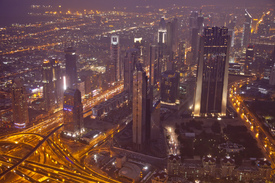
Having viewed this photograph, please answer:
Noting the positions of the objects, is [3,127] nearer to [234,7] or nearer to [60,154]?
[60,154]

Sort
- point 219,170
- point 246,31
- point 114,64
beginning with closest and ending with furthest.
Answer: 1. point 219,170
2. point 114,64
3. point 246,31

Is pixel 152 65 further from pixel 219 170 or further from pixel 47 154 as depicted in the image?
pixel 219 170

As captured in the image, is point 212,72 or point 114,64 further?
point 114,64

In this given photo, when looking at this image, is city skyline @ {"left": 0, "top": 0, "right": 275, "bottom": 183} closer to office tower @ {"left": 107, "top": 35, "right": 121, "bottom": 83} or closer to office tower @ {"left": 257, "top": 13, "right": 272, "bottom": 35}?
office tower @ {"left": 107, "top": 35, "right": 121, "bottom": 83}

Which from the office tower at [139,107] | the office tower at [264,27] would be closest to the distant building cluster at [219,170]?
the office tower at [139,107]

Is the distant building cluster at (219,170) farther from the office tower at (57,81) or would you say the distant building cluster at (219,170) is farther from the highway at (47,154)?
the office tower at (57,81)

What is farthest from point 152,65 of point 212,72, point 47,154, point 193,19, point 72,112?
point 193,19
